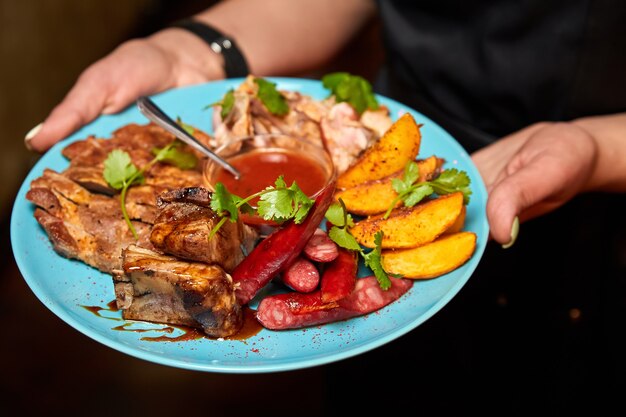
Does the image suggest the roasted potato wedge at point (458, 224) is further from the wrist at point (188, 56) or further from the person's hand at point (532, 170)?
the wrist at point (188, 56)

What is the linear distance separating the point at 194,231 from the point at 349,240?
1.64 ft

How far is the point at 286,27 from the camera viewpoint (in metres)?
3.49

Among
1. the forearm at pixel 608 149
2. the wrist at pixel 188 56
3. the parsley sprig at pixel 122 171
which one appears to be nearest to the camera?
the parsley sprig at pixel 122 171

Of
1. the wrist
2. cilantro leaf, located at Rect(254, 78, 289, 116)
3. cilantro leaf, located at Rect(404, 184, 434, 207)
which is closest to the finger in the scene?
cilantro leaf, located at Rect(404, 184, 434, 207)

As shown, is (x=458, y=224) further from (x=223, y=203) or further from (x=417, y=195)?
(x=223, y=203)

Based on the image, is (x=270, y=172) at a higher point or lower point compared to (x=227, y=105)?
lower

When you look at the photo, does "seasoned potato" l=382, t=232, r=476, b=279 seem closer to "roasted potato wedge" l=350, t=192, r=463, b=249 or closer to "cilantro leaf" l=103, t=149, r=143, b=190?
"roasted potato wedge" l=350, t=192, r=463, b=249

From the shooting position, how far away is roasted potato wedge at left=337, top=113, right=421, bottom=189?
2.45m

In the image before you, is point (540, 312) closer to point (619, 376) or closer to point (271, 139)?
point (619, 376)

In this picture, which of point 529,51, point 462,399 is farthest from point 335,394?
point 529,51

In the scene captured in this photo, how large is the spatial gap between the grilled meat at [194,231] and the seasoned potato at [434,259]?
0.50 m

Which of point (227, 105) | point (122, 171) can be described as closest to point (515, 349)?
point (227, 105)

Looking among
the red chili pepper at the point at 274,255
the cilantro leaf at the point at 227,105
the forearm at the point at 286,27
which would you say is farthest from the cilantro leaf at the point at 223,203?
the forearm at the point at 286,27

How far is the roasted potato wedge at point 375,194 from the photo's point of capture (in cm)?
234
